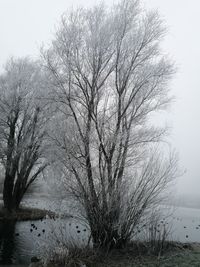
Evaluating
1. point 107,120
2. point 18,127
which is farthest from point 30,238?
point 18,127

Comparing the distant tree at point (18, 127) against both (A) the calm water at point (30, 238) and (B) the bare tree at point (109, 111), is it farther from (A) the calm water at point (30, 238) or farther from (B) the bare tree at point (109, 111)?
(B) the bare tree at point (109, 111)

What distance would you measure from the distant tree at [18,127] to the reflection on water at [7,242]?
388 cm

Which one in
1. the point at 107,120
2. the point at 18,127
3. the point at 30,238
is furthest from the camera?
the point at 18,127

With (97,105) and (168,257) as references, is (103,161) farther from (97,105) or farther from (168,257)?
(168,257)

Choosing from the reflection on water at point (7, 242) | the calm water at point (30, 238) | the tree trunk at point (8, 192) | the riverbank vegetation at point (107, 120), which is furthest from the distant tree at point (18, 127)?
the riverbank vegetation at point (107, 120)

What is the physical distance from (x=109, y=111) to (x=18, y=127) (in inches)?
475

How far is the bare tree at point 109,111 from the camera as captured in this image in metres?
10.9

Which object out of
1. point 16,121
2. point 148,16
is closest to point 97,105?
point 148,16

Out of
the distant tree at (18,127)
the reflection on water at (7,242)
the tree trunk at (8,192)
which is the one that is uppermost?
the distant tree at (18,127)

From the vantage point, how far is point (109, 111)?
12.6 metres

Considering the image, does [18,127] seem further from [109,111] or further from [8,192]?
[109,111]

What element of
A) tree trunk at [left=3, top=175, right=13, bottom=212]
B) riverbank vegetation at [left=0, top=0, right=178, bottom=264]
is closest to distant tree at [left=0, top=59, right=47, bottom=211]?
tree trunk at [left=3, top=175, right=13, bottom=212]

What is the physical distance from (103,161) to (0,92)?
42.9ft

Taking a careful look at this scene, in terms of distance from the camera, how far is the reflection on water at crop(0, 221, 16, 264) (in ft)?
36.4
